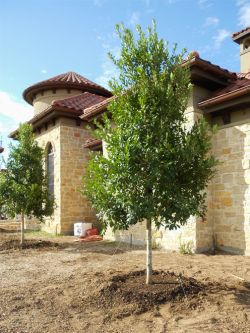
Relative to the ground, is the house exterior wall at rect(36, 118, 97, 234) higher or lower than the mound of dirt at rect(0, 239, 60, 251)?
higher

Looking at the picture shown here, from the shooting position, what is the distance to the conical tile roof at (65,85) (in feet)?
50.7

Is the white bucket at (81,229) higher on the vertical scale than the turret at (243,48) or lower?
lower

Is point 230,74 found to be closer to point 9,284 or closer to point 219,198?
point 219,198

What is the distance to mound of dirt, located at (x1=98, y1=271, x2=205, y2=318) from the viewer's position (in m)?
4.15

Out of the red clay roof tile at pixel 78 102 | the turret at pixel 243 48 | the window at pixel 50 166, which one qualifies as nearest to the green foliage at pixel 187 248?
the red clay roof tile at pixel 78 102

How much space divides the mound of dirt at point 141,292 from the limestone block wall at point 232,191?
118 inches

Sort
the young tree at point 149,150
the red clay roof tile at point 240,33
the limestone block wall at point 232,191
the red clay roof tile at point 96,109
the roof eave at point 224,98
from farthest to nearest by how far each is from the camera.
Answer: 1. the red clay roof tile at point 240,33
2. the red clay roof tile at point 96,109
3. the limestone block wall at point 232,191
4. the roof eave at point 224,98
5. the young tree at point 149,150

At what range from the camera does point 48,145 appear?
14.2 metres

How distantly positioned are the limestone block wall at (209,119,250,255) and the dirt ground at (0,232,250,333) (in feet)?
2.32

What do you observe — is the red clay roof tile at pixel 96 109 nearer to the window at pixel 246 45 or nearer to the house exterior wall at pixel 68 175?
the house exterior wall at pixel 68 175

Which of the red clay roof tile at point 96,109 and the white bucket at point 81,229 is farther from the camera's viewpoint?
the white bucket at point 81,229

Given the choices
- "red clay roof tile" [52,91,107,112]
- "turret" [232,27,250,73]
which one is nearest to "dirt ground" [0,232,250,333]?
"red clay roof tile" [52,91,107,112]

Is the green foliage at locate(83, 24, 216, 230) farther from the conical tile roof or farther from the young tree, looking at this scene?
the conical tile roof

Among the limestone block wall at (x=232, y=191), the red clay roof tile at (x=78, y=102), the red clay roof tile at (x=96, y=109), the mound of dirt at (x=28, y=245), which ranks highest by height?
the red clay roof tile at (x=78, y=102)
